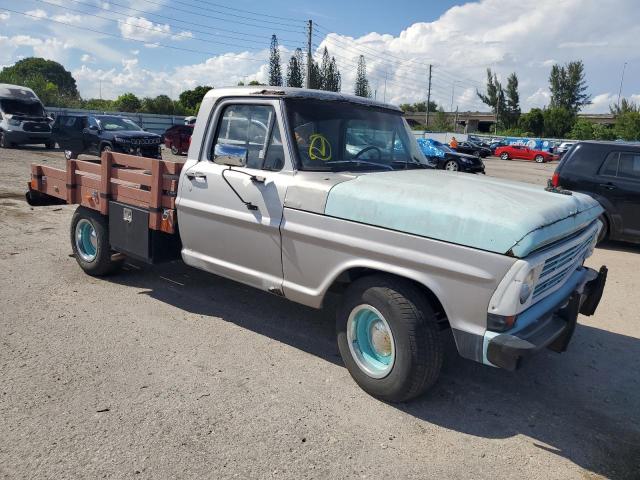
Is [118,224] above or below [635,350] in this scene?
above

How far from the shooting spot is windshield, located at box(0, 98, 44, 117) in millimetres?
21000

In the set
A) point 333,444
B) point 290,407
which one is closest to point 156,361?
point 290,407

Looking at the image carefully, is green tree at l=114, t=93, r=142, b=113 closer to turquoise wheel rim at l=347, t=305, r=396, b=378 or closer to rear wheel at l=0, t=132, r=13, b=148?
rear wheel at l=0, t=132, r=13, b=148

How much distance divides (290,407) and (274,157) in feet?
6.10

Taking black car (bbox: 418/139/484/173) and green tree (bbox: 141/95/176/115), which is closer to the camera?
black car (bbox: 418/139/484/173)

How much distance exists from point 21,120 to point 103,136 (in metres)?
6.55

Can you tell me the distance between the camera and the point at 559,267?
346 centimetres

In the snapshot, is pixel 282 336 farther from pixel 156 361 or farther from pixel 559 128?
pixel 559 128

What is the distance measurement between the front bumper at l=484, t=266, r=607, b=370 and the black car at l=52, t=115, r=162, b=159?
14.5 m

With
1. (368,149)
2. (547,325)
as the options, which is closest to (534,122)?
(368,149)

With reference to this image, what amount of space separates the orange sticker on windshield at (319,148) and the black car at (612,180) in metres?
5.57

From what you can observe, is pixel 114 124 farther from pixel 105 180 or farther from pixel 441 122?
pixel 441 122

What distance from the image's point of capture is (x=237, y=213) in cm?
416

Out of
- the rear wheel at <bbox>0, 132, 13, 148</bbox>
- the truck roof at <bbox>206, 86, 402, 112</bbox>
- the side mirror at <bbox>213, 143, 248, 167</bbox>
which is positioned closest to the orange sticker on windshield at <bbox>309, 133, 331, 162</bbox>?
the truck roof at <bbox>206, 86, 402, 112</bbox>
